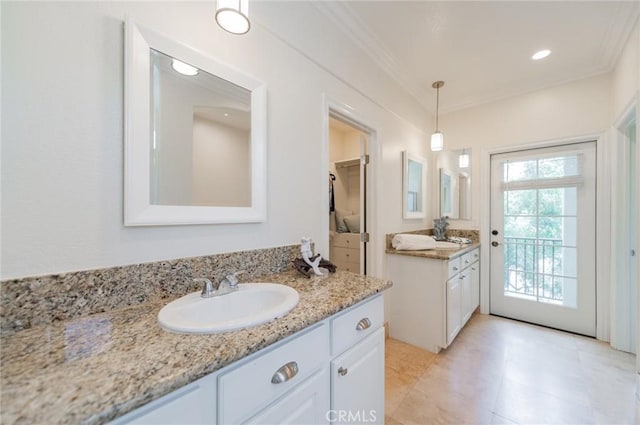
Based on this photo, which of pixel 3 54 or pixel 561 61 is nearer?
pixel 3 54

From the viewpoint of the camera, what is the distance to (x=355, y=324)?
1.07m

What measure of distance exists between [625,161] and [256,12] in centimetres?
318

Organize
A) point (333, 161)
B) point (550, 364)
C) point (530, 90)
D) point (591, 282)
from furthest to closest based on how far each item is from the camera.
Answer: point (333, 161), point (530, 90), point (591, 282), point (550, 364)

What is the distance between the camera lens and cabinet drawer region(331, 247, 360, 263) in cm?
308

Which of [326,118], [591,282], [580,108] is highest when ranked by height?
[580,108]

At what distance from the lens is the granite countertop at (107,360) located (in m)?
0.43

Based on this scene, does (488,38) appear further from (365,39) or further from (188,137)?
(188,137)

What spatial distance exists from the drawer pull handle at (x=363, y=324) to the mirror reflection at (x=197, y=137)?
0.79 m

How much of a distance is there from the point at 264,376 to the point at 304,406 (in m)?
0.25

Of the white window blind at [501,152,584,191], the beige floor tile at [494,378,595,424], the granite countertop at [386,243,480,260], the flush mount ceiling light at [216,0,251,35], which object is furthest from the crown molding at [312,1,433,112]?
the beige floor tile at [494,378,595,424]

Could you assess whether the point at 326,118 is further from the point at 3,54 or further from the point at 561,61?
the point at 561,61

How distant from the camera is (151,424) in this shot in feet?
1.69

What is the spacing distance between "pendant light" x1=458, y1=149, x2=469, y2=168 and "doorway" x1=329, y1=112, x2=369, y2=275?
1.28 m

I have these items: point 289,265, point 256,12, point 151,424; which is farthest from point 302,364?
point 256,12
